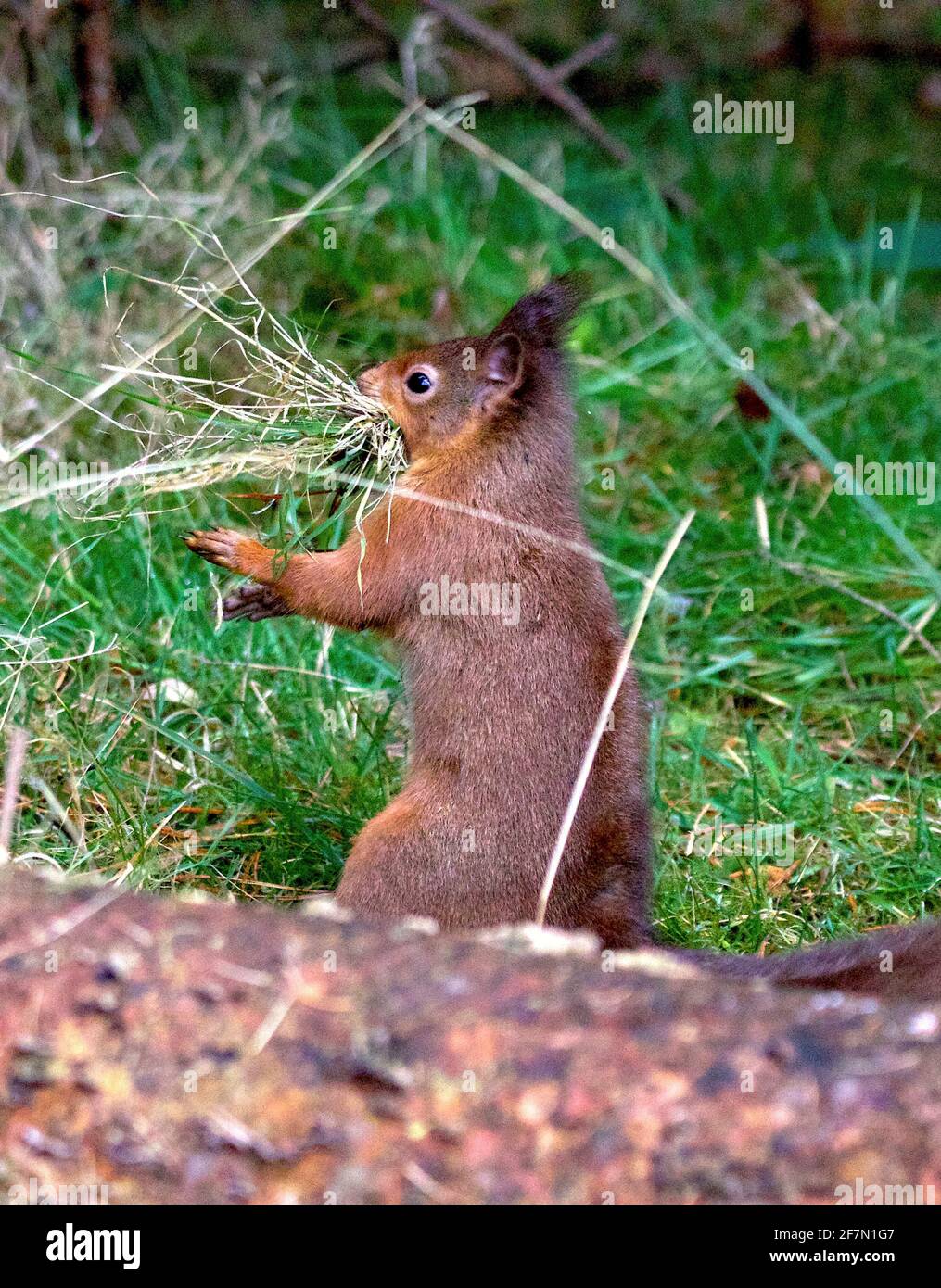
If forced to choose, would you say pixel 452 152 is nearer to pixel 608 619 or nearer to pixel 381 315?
pixel 381 315

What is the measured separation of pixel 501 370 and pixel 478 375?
0.06 meters

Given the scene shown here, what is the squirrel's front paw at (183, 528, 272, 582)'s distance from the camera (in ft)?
12.6

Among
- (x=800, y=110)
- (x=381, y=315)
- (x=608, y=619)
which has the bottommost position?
(x=608, y=619)

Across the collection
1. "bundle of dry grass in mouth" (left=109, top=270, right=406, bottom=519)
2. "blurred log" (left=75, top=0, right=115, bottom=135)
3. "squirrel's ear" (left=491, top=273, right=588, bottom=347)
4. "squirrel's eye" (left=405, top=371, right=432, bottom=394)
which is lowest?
"bundle of dry grass in mouth" (left=109, top=270, right=406, bottom=519)

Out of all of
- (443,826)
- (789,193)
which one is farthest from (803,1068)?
(789,193)

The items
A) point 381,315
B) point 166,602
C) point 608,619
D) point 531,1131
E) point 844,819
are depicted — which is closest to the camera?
point 531,1131

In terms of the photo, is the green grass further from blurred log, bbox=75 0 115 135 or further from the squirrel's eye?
the squirrel's eye

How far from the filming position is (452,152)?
8.13 metres

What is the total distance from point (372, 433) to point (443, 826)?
40.6 inches

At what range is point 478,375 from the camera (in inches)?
152

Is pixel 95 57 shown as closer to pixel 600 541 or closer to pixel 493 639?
pixel 600 541

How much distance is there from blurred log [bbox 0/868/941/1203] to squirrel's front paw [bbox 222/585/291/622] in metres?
1.85

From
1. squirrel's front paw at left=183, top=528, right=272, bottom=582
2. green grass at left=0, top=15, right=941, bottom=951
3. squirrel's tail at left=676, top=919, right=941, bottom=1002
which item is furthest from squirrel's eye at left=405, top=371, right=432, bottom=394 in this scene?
squirrel's tail at left=676, top=919, right=941, bottom=1002

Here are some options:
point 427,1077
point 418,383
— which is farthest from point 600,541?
point 427,1077
